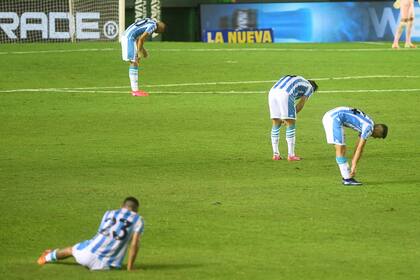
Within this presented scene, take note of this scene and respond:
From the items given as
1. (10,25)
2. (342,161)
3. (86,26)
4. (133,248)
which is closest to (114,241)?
(133,248)

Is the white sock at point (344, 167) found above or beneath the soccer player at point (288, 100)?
beneath

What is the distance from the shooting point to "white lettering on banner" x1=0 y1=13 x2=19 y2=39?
4562 cm

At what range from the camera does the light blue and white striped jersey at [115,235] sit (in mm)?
14914

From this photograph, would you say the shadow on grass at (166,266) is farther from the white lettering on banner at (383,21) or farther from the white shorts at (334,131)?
the white lettering on banner at (383,21)

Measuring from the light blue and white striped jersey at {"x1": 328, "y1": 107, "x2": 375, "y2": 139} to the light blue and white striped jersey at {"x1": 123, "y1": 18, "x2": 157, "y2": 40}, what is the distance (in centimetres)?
1208

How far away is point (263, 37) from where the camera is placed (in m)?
51.2

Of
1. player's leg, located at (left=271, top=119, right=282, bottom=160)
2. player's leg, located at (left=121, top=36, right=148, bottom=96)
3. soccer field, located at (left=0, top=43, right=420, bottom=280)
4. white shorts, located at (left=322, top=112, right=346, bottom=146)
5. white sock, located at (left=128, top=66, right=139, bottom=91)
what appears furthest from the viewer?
white sock, located at (left=128, top=66, right=139, bottom=91)

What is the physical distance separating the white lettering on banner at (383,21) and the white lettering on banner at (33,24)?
13.1 meters

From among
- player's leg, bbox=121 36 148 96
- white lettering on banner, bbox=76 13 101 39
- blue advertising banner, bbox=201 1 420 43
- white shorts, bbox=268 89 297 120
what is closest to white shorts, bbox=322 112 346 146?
white shorts, bbox=268 89 297 120

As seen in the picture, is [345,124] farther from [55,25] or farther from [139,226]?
[55,25]

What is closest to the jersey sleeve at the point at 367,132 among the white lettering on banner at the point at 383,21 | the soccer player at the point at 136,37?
the soccer player at the point at 136,37

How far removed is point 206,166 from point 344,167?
3.44 metres

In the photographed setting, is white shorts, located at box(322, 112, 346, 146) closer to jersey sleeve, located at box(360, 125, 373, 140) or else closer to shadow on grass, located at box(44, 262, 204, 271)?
jersey sleeve, located at box(360, 125, 373, 140)

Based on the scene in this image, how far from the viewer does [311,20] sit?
51.3 meters
